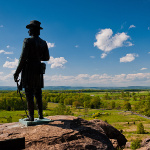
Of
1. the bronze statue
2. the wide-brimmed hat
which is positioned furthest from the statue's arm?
the wide-brimmed hat

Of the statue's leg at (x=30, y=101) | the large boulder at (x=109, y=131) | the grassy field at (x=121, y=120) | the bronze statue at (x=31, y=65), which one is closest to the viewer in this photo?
the bronze statue at (x=31, y=65)

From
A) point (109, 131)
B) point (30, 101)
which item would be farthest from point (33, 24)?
point (109, 131)

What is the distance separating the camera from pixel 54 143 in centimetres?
552

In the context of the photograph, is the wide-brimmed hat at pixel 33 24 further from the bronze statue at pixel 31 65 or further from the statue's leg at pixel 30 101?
the statue's leg at pixel 30 101

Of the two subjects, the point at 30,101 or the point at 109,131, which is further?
the point at 109,131

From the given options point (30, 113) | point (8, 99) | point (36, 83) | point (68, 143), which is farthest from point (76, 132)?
point (8, 99)

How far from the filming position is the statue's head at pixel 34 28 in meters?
7.05

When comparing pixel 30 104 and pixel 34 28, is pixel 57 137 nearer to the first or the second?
pixel 30 104

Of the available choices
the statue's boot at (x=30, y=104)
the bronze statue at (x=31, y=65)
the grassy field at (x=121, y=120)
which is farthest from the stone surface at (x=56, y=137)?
the grassy field at (x=121, y=120)

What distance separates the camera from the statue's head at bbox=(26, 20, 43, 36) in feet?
Result: 23.1

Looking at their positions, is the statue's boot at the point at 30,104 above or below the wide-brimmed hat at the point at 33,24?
below

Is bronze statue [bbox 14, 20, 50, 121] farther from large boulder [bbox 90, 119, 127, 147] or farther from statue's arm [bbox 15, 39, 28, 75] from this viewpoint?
large boulder [bbox 90, 119, 127, 147]

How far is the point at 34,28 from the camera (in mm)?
7172

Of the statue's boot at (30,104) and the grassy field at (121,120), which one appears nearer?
the statue's boot at (30,104)
